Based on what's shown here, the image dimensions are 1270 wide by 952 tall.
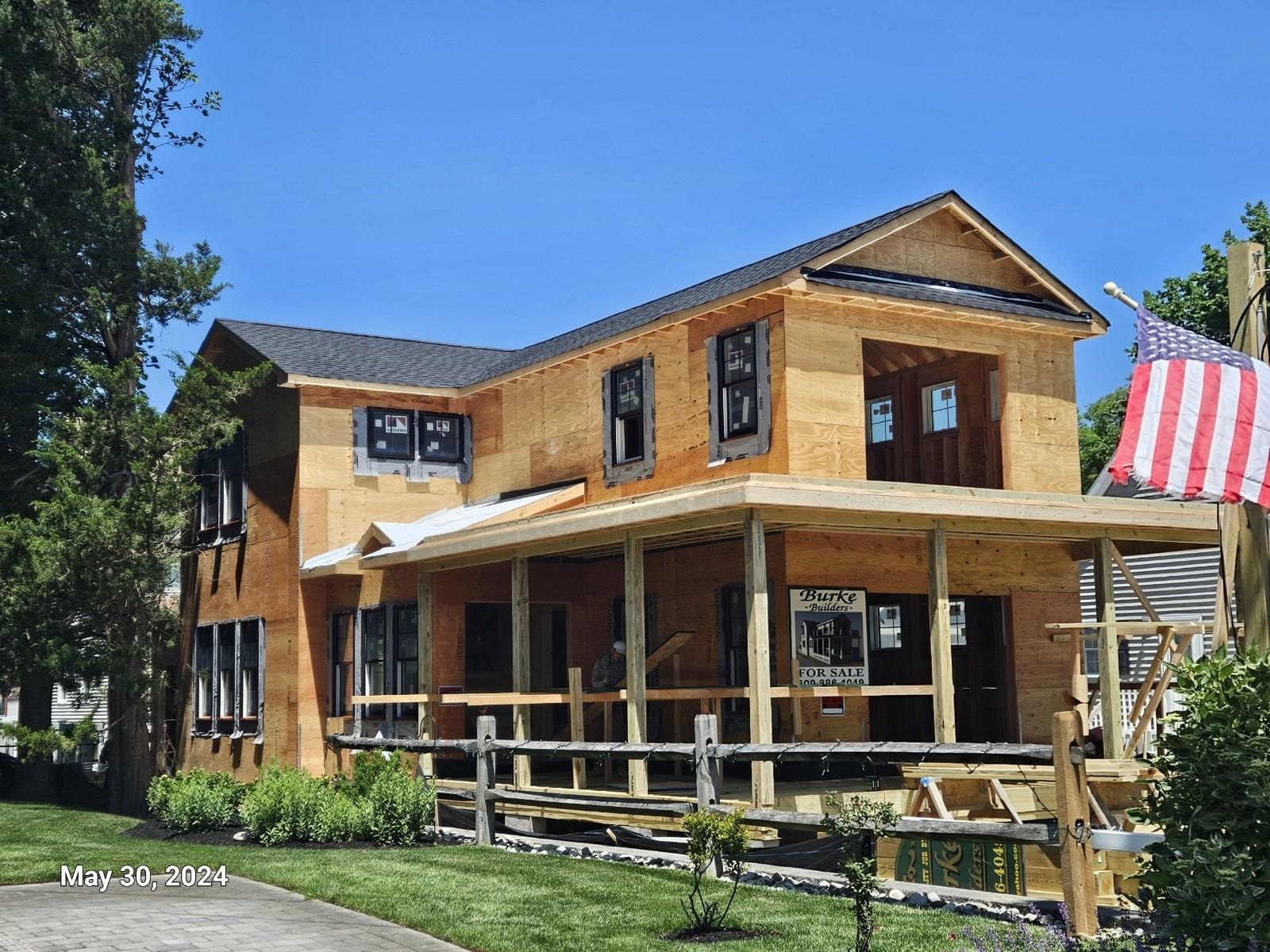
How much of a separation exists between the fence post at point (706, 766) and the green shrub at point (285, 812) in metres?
4.92

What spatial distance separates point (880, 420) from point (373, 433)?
8.74 metres

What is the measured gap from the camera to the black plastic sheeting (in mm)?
13523

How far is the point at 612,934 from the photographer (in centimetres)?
1031

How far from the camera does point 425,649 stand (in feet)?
71.1

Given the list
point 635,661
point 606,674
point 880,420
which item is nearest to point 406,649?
point 606,674

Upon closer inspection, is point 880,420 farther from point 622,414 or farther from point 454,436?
point 454,436

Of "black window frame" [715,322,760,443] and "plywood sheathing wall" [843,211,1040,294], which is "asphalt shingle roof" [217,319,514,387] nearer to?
"black window frame" [715,322,760,443]

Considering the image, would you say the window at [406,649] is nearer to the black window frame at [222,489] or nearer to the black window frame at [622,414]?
the black window frame at [622,414]

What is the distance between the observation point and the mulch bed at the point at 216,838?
16.2 m

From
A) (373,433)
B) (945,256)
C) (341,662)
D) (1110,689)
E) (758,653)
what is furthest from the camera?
(373,433)

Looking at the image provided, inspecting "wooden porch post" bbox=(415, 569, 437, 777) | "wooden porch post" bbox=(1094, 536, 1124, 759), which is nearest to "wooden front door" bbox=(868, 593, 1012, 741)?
"wooden porch post" bbox=(1094, 536, 1124, 759)

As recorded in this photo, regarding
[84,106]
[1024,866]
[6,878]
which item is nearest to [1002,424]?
[1024,866]

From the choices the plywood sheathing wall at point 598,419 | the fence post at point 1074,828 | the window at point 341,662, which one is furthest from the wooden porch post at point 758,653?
the window at point 341,662

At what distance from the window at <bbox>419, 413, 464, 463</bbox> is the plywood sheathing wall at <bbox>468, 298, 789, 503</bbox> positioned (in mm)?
291
